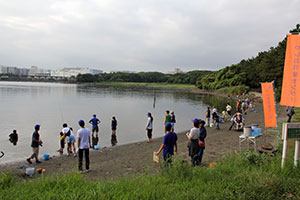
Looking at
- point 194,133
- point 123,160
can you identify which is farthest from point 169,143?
point 123,160

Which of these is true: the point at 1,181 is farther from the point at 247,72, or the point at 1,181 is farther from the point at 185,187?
the point at 247,72

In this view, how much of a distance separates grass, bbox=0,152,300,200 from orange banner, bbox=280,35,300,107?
1994 mm

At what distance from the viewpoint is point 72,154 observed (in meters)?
10.9

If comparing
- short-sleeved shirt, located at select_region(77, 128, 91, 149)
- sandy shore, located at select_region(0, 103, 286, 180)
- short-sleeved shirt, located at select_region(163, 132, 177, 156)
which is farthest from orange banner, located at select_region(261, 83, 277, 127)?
short-sleeved shirt, located at select_region(77, 128, 91, 149)

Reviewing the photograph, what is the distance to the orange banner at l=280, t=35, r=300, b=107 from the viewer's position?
6.34 metres

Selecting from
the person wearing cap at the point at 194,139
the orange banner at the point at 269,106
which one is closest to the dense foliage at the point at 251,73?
the orange banner at the point at 269,106

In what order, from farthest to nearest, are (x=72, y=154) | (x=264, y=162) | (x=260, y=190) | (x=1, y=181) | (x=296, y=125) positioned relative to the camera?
(x=72, y=154) → (x=264, y=162) → (x=296, y=125) → (x=1, y=181) → (x=260, y=190)

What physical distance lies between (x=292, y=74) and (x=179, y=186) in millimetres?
4917

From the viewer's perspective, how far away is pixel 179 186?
474 cm

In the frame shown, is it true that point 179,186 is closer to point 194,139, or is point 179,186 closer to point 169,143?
point 169,143

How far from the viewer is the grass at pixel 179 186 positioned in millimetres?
4312

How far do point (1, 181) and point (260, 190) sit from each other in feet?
19.3

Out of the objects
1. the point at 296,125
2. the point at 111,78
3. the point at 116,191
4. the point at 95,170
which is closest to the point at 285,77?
the point at 296,125

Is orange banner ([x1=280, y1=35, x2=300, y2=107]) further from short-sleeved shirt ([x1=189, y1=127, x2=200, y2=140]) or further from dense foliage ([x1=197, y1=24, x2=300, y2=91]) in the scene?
dense foliage ([x1=197, y1=24, x2=300, y2=91])
